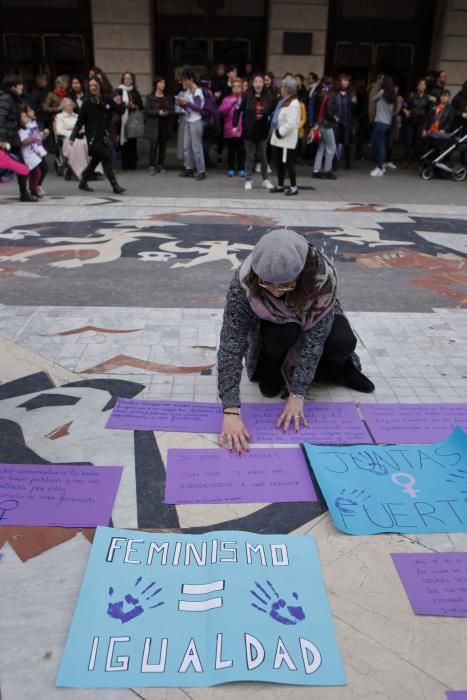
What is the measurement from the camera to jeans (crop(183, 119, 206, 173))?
9797mm

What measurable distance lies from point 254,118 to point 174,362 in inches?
249

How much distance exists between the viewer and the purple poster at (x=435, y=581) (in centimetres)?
188

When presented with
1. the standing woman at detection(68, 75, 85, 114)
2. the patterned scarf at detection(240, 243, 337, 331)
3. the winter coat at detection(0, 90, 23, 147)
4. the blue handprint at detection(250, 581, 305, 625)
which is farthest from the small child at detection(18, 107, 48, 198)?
the blue handprint at detection(250, 581, 305, 625)

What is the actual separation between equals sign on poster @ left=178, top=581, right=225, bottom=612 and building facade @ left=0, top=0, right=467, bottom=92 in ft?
40.2

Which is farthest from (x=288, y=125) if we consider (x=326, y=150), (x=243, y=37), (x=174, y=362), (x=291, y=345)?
(x=291, y=345)

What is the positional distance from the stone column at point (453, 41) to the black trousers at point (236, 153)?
4936 millimetres

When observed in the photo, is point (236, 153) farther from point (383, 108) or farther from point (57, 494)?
point (57, 494)

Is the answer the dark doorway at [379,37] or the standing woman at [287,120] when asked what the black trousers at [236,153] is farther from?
the dark doorway at [379,37]

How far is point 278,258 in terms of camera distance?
216cm

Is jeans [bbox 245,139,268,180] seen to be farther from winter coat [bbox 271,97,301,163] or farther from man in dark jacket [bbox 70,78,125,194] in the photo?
man in dark jacket [bbox 70,78,125,194]

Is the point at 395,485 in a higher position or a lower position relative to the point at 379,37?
lower

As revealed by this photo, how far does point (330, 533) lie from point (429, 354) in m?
1.83

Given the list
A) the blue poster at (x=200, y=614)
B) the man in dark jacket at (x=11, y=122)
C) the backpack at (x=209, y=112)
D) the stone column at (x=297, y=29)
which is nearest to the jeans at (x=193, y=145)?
the backpack at (x=209, y=112)

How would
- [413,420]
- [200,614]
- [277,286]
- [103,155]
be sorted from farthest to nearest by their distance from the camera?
[103,155]
[413,420]
[277,286]
[200,614]
